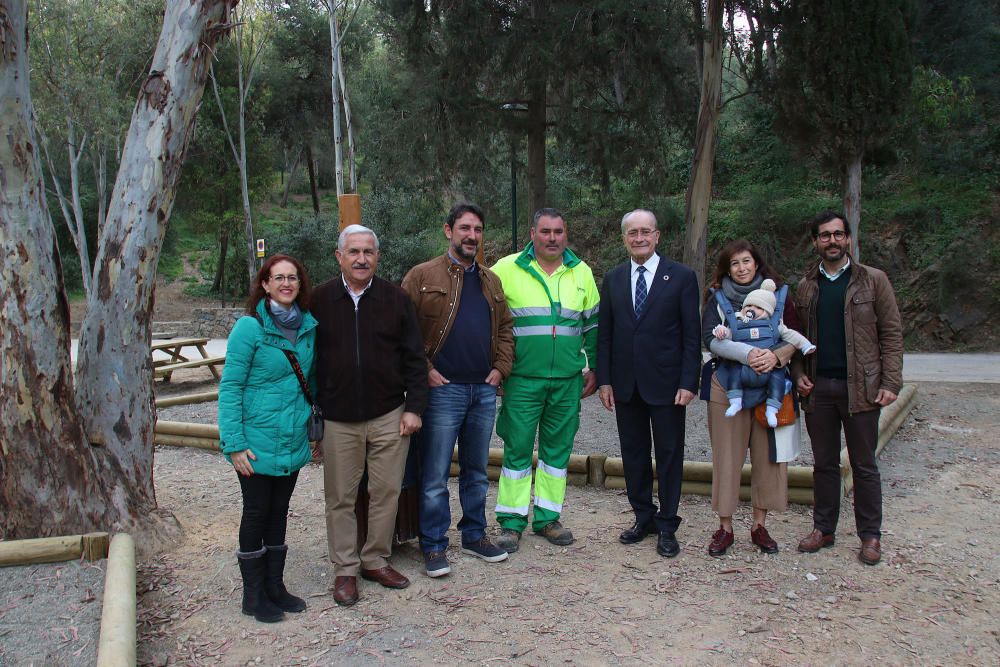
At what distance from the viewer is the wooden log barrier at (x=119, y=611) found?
275 cm

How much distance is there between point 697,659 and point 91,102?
22099 millimetres

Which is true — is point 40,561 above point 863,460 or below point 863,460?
below

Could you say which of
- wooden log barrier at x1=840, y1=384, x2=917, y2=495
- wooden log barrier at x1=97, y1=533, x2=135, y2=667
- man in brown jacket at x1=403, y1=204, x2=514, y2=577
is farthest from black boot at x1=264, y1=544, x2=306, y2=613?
wooden log barrier at x1=840, y1=384, x2=917, y2=495

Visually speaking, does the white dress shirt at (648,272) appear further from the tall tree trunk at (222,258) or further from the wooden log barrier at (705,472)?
the tall tree trunk at (222,258)

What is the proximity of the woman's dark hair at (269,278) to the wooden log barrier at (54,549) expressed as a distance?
161 cm

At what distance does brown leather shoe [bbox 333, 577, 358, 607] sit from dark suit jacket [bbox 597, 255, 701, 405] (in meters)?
1.74

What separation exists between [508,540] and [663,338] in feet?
4.71

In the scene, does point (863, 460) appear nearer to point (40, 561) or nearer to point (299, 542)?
point (299, 542)

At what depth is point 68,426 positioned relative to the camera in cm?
410

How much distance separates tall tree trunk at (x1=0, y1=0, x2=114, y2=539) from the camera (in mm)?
3902

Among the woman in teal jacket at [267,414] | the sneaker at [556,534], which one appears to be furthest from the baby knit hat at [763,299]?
the woman in teal jacket at [267,414]

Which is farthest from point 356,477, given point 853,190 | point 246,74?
point 246,74

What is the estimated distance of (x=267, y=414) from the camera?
11.1ft

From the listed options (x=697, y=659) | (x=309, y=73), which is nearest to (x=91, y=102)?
(x=309, y=73)
